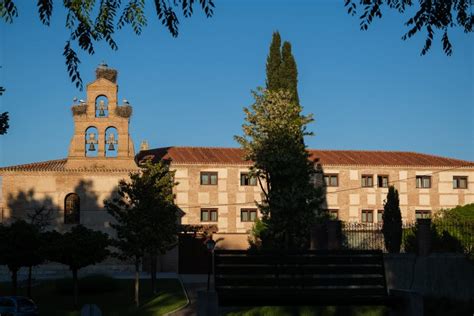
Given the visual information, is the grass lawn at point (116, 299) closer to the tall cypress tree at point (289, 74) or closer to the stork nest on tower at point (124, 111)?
the stork nest on tower at point (124, 111)

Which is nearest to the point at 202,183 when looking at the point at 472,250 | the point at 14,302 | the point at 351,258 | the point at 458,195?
the point at 458,195

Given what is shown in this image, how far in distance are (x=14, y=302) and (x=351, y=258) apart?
18217mm

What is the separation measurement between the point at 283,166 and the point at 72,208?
16.7m

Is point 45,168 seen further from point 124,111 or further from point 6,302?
point 6,302

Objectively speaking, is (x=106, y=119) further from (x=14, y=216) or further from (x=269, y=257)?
(x=269, y=257)

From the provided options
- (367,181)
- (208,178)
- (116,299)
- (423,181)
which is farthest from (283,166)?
(423,181)

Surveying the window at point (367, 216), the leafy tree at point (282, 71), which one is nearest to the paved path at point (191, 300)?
the leafy tree at point (282, 71)

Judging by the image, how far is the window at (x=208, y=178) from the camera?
4803 cm

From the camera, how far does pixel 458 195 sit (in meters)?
51.0

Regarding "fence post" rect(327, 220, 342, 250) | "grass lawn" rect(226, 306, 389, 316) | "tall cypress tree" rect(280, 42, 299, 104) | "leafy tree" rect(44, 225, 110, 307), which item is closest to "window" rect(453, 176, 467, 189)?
"tall cypress tree" rect(280, 42, 299, 104)

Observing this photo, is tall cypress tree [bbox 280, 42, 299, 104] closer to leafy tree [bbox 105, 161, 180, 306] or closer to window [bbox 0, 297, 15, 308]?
leafy tree [bbox 105, 161, 180, 306]

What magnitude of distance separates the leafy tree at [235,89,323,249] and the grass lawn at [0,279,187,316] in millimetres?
5503

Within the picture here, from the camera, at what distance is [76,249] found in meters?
29.4

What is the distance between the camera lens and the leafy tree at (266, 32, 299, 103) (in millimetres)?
43094
